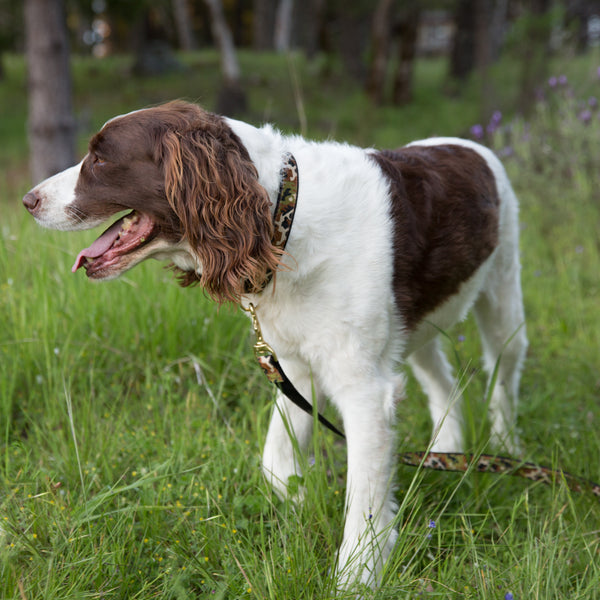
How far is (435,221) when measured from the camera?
2553 millimetres

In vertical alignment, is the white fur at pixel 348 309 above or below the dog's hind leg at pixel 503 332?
above

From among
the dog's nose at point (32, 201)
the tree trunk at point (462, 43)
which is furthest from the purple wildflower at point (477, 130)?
the tree trunk at point (462, 43)

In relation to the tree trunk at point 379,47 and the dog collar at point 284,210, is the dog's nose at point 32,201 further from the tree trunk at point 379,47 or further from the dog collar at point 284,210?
the tree trunk at point 379,47

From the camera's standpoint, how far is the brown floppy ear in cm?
203

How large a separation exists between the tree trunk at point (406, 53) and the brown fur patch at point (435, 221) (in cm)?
1342

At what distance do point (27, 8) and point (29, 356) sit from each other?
6.89 metres

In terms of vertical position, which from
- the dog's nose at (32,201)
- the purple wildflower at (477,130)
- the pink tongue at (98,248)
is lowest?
the purple wildflower at (477,130)

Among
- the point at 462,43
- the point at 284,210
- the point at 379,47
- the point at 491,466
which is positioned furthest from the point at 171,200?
the point at 462,43

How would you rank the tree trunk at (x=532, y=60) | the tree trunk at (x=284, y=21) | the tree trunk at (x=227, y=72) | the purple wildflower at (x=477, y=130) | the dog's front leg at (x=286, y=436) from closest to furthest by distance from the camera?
A: the dog's front leg at (x=286, y=436), the purple wildflower at (x=477, y=130), the tree trunk at (x=532, y=60), the tree trunk at (x=227, y=72), the tree trunk at (x=284, y=21)

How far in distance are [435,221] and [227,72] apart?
519 inches

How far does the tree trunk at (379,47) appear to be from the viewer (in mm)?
13987

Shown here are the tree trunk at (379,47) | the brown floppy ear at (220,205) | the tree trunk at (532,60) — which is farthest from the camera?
the tree trunk at (379,47)

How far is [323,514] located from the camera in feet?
7.17

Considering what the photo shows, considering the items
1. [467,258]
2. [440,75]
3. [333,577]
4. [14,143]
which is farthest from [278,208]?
[440,75]
